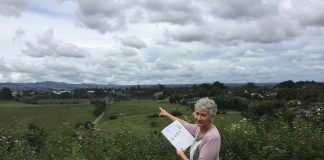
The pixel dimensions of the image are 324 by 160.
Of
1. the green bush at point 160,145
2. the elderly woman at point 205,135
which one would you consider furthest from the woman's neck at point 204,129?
the green bush at point 160,145

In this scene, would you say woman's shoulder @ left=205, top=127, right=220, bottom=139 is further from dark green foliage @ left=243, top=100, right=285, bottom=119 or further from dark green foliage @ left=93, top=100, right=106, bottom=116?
dark green foliage @ left=93, top=100, right=106, bottom=116

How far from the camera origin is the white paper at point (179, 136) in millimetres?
4473

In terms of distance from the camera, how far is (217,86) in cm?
8300

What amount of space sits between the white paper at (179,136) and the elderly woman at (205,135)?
121 millimetres

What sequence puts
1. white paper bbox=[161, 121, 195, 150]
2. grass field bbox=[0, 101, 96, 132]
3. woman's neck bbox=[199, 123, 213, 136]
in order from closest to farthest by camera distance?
woman's neck bbox=[199, 123, 213, 136] < white paper bbox=[161, 121, 195, 150] < grass field bbox=[0, 101, 96, 132]

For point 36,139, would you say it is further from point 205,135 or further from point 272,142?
point 205,135

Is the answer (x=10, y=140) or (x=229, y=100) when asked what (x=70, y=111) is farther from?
(x=10, y=140)

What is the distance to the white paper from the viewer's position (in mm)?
4473

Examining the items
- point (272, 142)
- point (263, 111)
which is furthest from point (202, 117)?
point (263, 111)

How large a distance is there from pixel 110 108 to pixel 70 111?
765 cm

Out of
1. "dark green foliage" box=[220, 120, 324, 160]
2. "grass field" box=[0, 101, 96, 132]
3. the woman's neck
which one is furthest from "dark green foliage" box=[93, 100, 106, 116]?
the woman's neck

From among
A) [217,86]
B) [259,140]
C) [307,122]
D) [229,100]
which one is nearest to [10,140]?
[259,140]

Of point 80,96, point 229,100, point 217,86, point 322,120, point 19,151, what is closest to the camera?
point 19,151

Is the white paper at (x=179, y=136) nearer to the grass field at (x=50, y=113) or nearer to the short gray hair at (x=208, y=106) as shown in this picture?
the short gray hair at (x=208, y=106)
